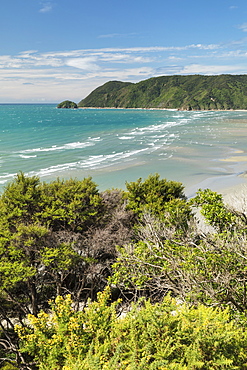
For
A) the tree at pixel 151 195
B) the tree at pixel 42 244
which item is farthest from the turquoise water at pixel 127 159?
the tree at pixel 42 244

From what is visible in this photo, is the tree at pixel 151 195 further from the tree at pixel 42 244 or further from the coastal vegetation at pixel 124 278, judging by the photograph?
the tree at pixel 42 244

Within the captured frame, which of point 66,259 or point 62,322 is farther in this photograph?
point 66,259

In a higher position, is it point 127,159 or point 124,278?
point 127,159

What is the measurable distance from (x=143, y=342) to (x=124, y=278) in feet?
16.5

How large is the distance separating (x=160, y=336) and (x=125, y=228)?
29.0ft

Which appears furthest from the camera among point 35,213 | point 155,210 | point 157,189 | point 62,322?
point 157,189

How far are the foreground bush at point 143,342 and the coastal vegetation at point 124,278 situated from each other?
1.1 inches

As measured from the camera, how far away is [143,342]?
7043 mm

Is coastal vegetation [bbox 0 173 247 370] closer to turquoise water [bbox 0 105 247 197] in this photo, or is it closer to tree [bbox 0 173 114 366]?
tree [bbox 0 173 114 366]

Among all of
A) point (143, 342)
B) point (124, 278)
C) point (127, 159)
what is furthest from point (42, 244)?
point (127, 159)

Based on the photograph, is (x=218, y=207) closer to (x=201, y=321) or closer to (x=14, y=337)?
(x=201, y=321)

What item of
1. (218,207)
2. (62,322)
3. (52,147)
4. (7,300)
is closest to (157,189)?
(218,207)

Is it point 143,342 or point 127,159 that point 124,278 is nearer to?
point 143,342

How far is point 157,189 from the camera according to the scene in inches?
718
